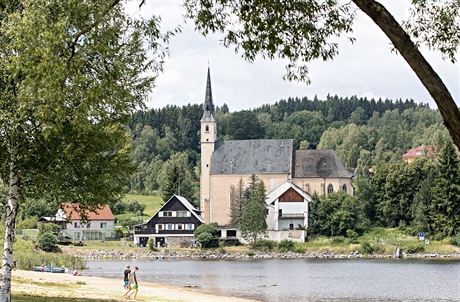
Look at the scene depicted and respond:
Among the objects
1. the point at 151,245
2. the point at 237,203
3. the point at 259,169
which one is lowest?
the point at 151,245

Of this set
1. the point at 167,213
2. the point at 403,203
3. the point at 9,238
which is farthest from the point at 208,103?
the point at 9,238

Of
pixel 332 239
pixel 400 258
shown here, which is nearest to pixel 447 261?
pixel 400 258

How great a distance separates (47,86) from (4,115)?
7.37m

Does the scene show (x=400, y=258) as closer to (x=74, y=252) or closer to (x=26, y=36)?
(x=74, y=252)

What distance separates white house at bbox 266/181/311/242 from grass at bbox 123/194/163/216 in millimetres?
26500

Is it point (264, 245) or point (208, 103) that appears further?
point (208, 103)

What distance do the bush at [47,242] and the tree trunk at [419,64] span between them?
63822mm

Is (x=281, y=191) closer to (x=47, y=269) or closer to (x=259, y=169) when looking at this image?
(x=259, y=169)

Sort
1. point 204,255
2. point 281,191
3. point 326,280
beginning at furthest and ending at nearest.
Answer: point 281,191, point 204,255, point 326,280

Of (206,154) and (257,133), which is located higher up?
(257,133)

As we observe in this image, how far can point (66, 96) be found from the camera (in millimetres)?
11430

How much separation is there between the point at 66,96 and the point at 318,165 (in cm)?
10292

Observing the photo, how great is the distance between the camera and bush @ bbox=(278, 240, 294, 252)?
9175cm

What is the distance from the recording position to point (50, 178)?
2073 cm
